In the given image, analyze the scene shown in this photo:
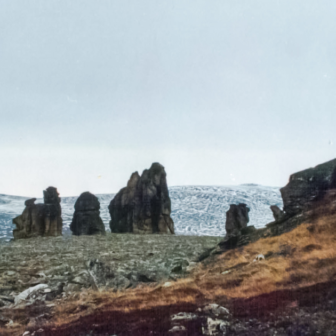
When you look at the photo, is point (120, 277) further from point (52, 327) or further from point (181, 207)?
point (181, 207)

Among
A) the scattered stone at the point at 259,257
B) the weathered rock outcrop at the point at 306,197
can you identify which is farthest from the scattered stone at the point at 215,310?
the weathered rock outcrop at the point at 306,197

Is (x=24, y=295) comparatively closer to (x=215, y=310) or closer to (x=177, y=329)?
(x=177, y=329)

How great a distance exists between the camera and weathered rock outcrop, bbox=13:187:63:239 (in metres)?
51.2

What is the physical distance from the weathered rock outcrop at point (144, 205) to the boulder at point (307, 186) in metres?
40.0

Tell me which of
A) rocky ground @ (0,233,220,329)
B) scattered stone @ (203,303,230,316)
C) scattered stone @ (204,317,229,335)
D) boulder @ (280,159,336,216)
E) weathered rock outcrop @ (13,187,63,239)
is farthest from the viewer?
weathered rock outcrop @ (13,187,63,239)

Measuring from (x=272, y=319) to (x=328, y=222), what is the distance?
29.8 ft

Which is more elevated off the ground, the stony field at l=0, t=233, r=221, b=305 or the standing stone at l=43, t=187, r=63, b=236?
the standing stone at l=43, t=187, r=63, b=236

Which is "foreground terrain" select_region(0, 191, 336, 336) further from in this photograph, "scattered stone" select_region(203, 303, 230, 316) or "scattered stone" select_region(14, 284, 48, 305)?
"scattered stone" select_region(14, 284, 48, 305)

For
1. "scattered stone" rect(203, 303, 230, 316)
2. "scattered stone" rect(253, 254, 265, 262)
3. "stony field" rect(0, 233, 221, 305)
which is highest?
"scattered stone" rect(253, 254, 265, 262)

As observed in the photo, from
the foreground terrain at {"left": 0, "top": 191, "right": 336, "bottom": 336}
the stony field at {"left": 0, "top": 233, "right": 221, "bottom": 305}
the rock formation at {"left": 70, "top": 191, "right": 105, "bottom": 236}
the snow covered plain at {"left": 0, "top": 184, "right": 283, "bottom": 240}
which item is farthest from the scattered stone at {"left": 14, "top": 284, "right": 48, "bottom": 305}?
the snow covered plain at {"left": 0, "top": 184, "right": 283, "bottom": 240}

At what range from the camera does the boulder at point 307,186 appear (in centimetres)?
1935

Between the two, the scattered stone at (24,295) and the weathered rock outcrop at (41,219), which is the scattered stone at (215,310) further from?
the weathered rock outcrop at (41,219)

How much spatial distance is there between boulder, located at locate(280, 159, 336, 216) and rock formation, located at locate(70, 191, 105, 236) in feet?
125

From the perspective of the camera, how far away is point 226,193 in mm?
150000
